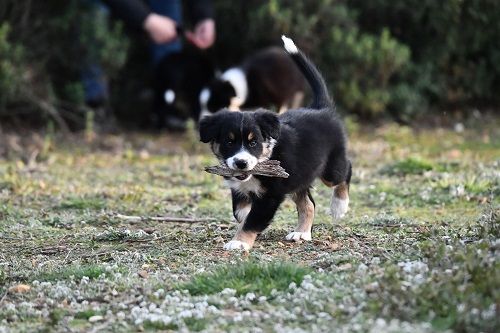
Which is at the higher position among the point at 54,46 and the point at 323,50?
the point at 323,50

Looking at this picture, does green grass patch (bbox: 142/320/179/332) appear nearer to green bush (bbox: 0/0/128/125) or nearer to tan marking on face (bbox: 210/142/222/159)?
tan marking on face (bbox: 210/142/222/159)

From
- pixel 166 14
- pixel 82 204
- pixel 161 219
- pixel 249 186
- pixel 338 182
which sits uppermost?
pixel 166 14

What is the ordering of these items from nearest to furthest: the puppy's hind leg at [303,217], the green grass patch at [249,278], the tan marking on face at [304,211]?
the green grass patch at [249,278] < the puppy's hind leg at [303,217] < the tan marking on face at [304,211]

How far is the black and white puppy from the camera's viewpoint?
35.1ft

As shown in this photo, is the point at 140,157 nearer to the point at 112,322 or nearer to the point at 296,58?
the point at 296,58

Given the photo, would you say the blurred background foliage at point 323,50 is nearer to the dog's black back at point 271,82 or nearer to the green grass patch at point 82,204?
the dog's black back at point 271,82

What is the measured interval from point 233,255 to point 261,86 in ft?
19.1

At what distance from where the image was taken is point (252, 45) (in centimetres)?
1164

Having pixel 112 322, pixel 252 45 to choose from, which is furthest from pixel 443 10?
pixel 112 322

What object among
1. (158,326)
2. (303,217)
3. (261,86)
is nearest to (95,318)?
(158,326)

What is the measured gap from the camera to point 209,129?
539cm

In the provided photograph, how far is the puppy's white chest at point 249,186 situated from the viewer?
17.6 feet

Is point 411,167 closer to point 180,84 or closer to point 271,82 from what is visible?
point 271,82

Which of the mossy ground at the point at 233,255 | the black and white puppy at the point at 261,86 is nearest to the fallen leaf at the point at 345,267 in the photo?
the mossy ground at the point at 233,255
